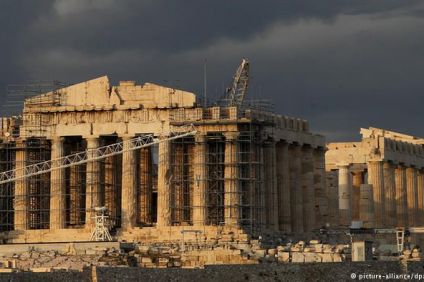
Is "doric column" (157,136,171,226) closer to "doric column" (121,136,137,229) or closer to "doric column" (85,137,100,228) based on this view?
"doric column" (121,136,137,229)

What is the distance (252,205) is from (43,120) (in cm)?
1597

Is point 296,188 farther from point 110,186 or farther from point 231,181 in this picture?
point 110,186

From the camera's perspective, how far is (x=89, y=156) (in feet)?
429

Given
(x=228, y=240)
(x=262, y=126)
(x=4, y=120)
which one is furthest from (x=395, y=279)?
(x=4, y=120)

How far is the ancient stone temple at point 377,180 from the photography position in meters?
150

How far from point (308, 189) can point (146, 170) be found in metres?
12.3

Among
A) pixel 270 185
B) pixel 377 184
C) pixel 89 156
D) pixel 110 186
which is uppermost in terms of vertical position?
pixel 89 156

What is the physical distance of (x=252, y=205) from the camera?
128 metres

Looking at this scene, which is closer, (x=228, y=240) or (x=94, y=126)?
(x=228, y=240)

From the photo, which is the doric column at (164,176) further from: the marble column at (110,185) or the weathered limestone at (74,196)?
the weathered limestone at (74,196)

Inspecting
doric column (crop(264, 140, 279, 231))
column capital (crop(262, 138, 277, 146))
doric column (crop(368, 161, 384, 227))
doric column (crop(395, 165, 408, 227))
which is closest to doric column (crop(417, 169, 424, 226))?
doric column (crop(395, 165, 408, 227))

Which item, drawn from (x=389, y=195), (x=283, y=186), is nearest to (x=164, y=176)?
(x=283, y=186)

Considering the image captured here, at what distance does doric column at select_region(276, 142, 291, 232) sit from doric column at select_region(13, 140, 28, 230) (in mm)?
17703

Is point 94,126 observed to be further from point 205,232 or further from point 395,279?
point 395,279
